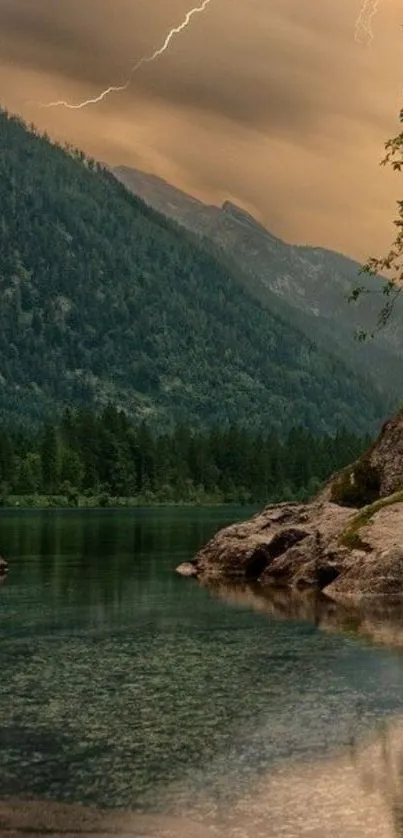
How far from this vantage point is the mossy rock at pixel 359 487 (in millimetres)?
65812

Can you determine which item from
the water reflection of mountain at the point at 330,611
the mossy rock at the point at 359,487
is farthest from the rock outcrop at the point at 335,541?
the water reflection of mountain at the point at 330,611

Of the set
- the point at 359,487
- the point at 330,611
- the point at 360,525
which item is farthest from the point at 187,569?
the point at 330,611

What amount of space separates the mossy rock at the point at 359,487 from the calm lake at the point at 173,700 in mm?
20610

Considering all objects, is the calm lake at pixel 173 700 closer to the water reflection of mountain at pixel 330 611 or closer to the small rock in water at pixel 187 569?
the water reflection of mountain at pixel 330 611

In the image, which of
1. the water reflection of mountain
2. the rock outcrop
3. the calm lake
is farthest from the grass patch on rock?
the calm lake

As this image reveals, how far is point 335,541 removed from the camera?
52.3 m

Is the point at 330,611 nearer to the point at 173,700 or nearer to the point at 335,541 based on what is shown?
the point at 335,541

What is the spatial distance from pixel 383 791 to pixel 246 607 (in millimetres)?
27736

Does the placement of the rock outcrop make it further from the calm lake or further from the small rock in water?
the calm lake

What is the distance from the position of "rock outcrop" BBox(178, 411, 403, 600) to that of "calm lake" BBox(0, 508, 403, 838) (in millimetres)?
6116

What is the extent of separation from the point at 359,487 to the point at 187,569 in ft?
41.5

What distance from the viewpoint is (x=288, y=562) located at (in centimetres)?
5684

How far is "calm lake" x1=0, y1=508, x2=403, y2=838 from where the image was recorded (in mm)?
17766

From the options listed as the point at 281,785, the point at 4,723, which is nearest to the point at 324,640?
the point at 4,723
